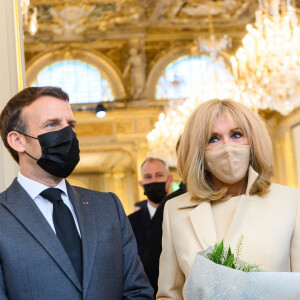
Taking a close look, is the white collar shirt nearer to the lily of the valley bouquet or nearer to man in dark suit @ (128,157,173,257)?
the lily of the valley bouquet

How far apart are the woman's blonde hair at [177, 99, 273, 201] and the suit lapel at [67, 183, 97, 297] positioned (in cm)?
42

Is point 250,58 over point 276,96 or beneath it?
over

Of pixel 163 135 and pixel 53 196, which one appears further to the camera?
pixel 163 135

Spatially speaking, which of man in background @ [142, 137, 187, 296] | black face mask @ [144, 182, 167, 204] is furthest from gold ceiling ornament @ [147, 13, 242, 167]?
man in background @ [142, 137, 187, 296]

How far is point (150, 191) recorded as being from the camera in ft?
19.2

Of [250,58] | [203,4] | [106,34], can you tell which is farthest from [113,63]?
[250,58]

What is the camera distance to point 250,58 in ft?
35.3

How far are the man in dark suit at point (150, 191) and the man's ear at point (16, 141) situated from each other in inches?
121

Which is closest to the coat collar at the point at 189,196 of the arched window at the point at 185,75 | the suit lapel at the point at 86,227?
the suit lapel at the point at 86,227

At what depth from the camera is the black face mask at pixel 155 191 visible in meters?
5.82

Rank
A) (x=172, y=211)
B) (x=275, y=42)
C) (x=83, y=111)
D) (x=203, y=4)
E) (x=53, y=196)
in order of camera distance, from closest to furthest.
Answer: (x=53, y=196) → (x=172, y=211) → (x=275, y=42) → (x=203, y=4) → (x=83, y=111)

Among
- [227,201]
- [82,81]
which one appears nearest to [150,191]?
[227,201]

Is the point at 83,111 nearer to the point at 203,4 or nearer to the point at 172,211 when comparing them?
the point at 203,4

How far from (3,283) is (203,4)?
580 inches
